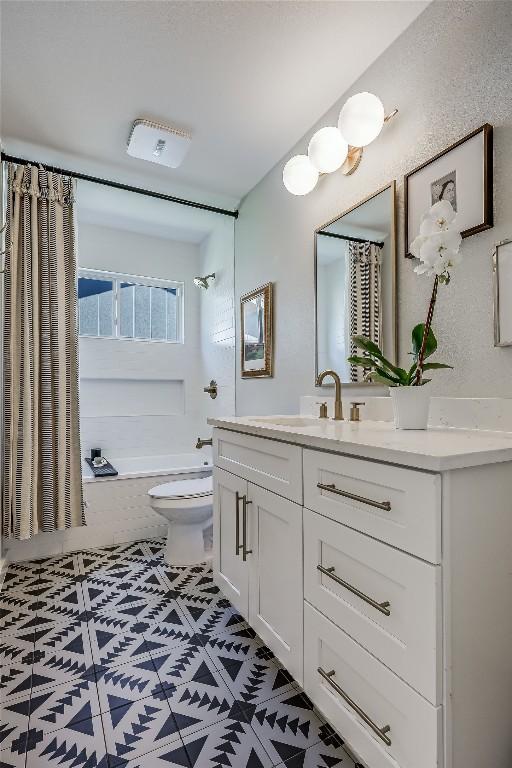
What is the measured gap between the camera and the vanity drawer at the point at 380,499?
0.80 meters

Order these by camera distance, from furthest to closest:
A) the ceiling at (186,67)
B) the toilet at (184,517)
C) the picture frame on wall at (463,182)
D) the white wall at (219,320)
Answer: the white wall at (219,320)
the toilet at (184,517)
the ceiling at (186,67)
the picture frame on wall at (463,182)

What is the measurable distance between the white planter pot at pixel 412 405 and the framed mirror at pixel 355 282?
36 cm

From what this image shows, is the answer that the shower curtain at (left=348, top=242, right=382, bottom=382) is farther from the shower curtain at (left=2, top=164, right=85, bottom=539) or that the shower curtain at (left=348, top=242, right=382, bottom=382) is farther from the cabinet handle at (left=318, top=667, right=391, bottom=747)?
the shower curtain at (left=2, top=164, right=85, bottom=539)

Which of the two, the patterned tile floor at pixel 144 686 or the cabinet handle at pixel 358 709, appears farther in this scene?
the patterned tile floor at pixel 144 686

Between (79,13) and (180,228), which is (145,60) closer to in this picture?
(79,13)

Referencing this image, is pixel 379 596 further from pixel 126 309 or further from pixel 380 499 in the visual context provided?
pixel 126 309

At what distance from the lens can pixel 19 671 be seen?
1448 millimetres

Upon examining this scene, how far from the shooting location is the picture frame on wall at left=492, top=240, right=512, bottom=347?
1.17 m

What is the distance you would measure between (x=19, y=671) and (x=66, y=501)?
1093 mm

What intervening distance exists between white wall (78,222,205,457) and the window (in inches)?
3.7

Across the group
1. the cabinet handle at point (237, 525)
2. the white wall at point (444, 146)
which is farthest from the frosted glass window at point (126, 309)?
the cabinet handle at point (237, 525)

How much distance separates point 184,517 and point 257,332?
1259 millimetres

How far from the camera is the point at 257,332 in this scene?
2693mm

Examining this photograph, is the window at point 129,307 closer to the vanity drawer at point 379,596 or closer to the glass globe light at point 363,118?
the glass globe light at point 363,118
